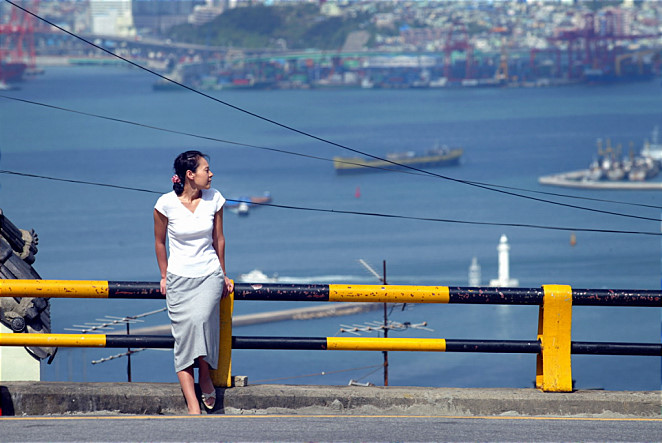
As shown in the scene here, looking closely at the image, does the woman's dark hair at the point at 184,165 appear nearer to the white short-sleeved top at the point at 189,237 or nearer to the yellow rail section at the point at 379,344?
the white short-sleeved top at the point at 189,237

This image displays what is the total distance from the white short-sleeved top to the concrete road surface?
892 millimetres

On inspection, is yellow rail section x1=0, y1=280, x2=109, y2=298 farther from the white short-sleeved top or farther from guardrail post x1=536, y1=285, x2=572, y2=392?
guardrail post x1=536, y1=285, x2=572, y2=392

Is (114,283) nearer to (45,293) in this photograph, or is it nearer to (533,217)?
(45,293)

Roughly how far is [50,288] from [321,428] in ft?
6.03

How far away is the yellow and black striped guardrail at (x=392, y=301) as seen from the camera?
19.7 feet

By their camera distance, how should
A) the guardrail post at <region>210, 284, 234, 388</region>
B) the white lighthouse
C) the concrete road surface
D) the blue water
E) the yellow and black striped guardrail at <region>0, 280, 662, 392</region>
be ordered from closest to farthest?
1. the concrete road surface
2. the yellow and black striped guardrail at <region>0, 280, 662, 392</region>
3. the guardrail post at <region>210, 284, 234, 388</region>
4. the blue water
5. the white lighthouse

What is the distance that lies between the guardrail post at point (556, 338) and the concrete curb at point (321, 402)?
9cm

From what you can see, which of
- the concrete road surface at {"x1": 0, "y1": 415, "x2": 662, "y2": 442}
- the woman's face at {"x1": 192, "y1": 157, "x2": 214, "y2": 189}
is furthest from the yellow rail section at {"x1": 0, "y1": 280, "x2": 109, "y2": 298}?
the woman's face at {"x1": 192, "y1": 157, "x2": 214, "y2": 189}

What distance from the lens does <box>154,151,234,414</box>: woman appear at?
5914 mm

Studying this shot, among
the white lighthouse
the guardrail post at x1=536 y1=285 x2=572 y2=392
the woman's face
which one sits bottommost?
the white lighthouse

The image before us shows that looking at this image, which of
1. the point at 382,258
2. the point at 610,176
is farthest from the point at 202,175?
the point at 610,176

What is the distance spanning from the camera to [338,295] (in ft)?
19.8

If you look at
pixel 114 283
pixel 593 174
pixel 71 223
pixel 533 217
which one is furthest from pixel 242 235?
pixel 114 283

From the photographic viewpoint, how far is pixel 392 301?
604 cm
